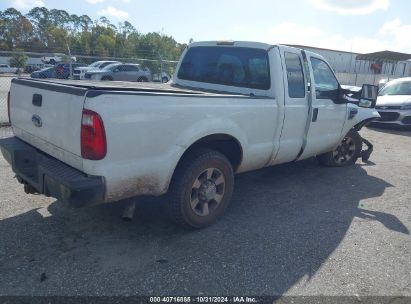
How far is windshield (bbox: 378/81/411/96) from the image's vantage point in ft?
37.9

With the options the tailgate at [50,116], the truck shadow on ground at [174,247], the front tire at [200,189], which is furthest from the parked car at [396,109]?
the tailgate at [50,116]

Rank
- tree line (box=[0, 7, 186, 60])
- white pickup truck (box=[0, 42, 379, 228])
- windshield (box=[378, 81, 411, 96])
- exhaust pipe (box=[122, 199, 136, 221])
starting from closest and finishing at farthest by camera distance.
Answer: white pickup truck (box=[0, 42, 379, 228]) → exhaust pipe (box=[122, 199, 136, 221]) → windshield (box=[378, 81, 411, 96]) → tree line (box=[0, 7, 186, 60])

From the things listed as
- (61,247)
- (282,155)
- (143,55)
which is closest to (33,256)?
(61,247)

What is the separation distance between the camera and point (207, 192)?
3.59 m

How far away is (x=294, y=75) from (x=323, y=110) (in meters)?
0.82

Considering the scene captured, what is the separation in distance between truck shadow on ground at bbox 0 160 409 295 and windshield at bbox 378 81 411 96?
8604mm

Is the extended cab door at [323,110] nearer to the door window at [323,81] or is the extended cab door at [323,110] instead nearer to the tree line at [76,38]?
the door window at [323,81]

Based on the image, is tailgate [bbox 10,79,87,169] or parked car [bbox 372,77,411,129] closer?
tailgate [bbox 10,79,87,169]

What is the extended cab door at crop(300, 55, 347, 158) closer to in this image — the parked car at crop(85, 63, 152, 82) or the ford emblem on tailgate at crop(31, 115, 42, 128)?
the ford emblem on tailgate at crop(31, 115, 42, 128)

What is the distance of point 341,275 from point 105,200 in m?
2.08

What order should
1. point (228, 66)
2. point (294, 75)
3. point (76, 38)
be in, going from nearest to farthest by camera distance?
point (294, 75) → point (228, 66) → point (76, 38)

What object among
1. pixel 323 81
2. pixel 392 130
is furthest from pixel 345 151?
pixel 392 130

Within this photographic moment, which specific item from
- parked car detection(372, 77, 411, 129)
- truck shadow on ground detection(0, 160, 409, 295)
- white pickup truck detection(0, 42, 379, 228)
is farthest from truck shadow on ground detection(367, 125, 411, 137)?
truck shadow on ground detection(0, 160, 409, 295)

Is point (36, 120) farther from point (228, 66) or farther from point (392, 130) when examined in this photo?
point (392, 130)
